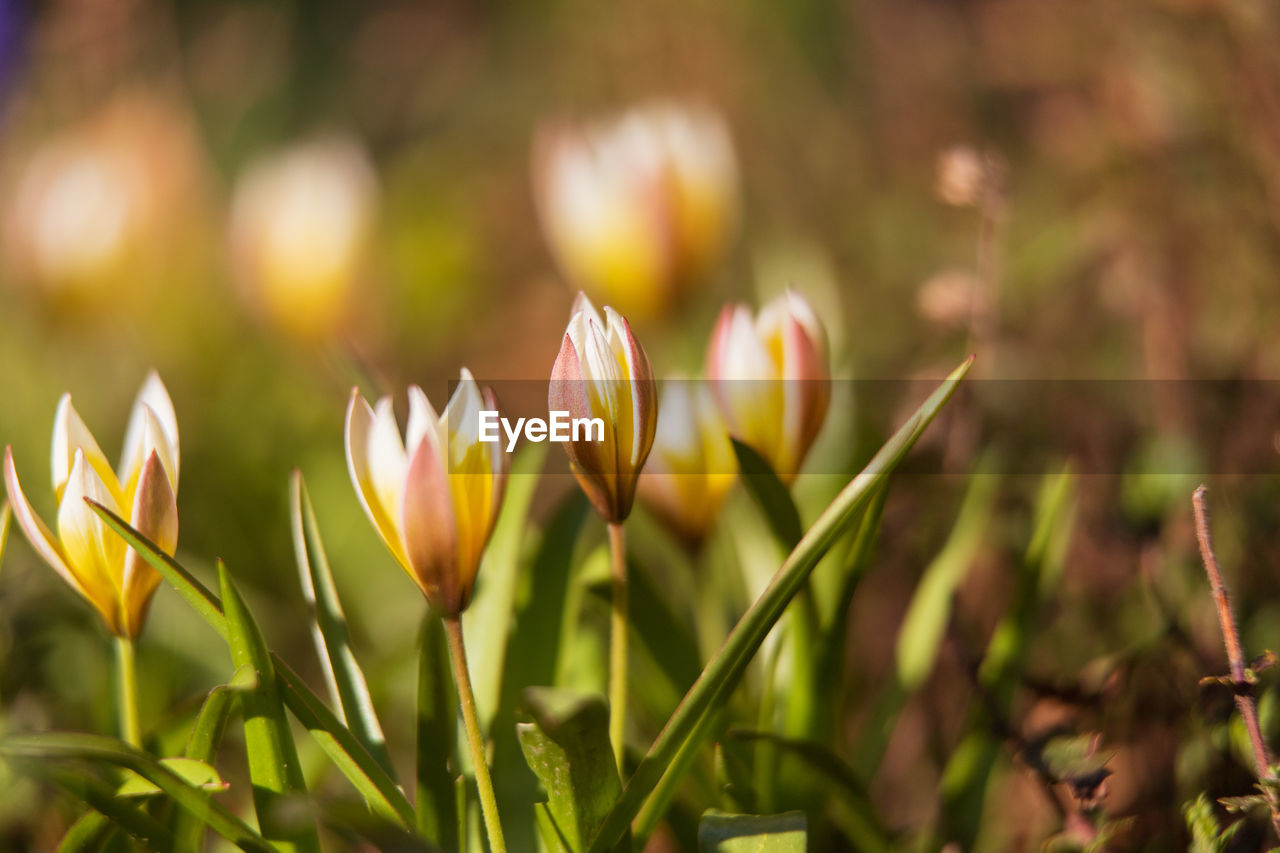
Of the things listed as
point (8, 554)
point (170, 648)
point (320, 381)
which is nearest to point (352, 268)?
point (320, 381)

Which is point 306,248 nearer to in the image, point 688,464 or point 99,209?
point 99,209

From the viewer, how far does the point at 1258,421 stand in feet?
2.86

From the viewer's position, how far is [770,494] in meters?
0.58

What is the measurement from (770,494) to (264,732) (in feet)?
0.97

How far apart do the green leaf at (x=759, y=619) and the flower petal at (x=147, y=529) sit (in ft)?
0.89

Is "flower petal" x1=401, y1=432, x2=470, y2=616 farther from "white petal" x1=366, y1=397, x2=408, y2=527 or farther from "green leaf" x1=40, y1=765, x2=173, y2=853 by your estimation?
"green leaf" x1=40, y1=765, x2=173, y2=853

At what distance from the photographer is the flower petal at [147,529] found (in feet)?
1.69

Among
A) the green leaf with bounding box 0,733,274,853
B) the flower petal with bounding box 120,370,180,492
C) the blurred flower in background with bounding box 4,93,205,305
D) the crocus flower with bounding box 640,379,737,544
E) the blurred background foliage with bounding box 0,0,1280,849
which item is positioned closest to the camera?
the green leaf with bounding box 0,733,274,853

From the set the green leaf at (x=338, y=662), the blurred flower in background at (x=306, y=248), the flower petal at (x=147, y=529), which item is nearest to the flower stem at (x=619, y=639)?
the green leaf at (x=338, y=662)

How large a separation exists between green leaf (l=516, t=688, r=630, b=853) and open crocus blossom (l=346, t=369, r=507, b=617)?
0.26 feet

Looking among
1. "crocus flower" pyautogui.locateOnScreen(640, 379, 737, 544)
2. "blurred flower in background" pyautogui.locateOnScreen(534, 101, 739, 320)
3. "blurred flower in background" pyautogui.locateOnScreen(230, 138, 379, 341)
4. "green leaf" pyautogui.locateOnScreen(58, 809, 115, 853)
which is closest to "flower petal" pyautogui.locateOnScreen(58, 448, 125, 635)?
"green leaf" pyautogui.locateOnScreen(58, 809, 115, 853)

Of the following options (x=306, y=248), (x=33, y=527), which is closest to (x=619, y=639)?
(x=33, y=527)

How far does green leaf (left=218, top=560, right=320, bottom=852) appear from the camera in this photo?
51cm

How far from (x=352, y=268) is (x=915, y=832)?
108 cm
